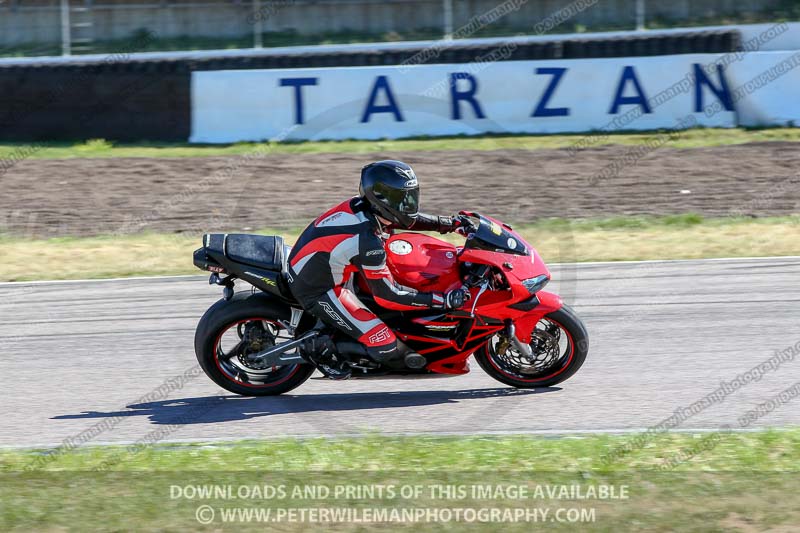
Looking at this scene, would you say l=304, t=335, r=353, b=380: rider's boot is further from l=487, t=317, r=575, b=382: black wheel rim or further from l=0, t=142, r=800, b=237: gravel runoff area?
l=0, t=142, r=800, b=237: gravel runoff area

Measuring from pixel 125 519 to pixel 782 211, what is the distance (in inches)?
433

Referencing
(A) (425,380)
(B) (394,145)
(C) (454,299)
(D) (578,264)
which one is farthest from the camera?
(B) (394,145)

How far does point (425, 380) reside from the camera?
25.9ft

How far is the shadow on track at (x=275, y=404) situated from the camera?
715cm

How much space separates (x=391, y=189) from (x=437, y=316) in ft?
3.16

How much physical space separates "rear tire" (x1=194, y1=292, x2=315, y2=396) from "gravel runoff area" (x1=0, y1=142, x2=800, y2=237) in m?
6.76

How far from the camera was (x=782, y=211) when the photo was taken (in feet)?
45.4

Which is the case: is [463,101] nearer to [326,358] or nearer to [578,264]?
[578,264]

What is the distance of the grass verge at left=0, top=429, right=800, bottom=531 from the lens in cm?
511

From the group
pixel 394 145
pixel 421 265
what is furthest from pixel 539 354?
pixel 394 145

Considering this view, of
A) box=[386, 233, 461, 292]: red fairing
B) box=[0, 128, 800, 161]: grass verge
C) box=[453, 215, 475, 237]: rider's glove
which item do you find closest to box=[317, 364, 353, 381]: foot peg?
box=[386, 233, 461, 292]: red fairing

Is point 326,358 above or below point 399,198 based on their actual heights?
below

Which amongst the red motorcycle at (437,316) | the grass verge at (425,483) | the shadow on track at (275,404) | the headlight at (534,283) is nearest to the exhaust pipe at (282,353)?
the red motorcycle at (437,316)

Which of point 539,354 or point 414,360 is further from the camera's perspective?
point 539,354
